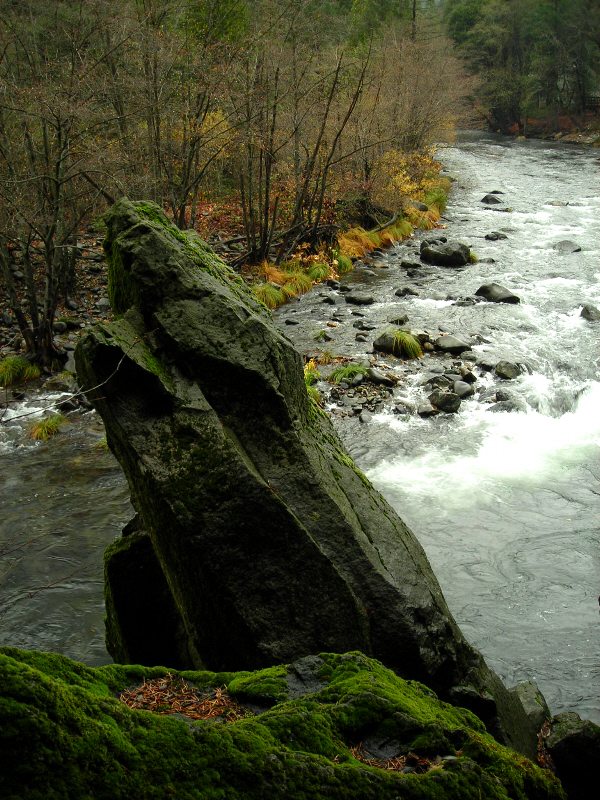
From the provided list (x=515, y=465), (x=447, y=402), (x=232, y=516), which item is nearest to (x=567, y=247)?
(x=447, y=402)

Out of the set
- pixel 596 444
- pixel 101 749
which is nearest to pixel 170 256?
pixel 101 749

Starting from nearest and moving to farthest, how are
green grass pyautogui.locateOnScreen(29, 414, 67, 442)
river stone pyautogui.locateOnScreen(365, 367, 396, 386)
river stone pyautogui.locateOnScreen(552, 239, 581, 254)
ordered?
green grass pyautogui.locateOnScreen(29, 414, 67, 442), river stone pyautogui.locateOnScreen(365, 367, 396, 386), river stone pyautogui.locateOnScreen(552, 239, 581, 254)

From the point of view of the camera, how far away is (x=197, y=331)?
6.39 metres

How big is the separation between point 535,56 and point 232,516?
71.3m

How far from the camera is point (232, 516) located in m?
5.71

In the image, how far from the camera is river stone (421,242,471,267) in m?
25.5

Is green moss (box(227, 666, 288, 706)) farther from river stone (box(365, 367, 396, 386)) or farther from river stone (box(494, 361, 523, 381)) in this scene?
river stone (box(494, 361, 523, 381))

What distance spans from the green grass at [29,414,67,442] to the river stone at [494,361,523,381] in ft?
30.8

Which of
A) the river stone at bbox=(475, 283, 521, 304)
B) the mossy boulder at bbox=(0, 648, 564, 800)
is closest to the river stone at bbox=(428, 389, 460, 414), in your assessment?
the river stone at bbox=(475, 283, 521, 304)

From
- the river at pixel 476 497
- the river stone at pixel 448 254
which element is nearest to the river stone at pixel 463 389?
the river at pixel 476 497

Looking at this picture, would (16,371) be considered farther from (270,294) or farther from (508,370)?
(508,370)

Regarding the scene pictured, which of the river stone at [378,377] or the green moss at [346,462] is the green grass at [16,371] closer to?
the river stone at [378,377]

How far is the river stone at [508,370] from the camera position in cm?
1625

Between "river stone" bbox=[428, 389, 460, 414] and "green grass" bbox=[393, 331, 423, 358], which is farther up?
"green grass" bbox=[393, 331, 423, 358]
